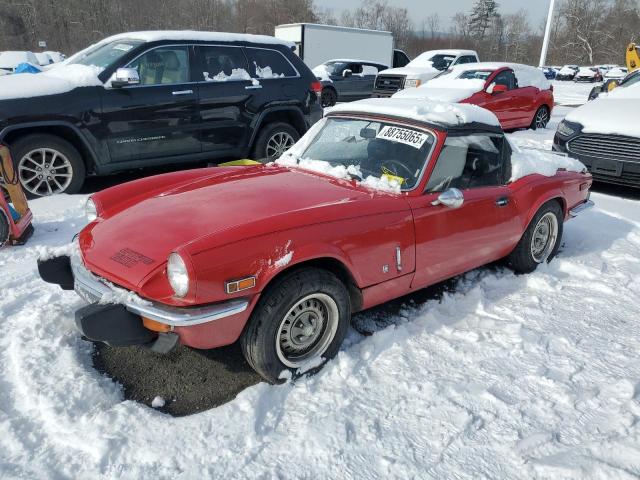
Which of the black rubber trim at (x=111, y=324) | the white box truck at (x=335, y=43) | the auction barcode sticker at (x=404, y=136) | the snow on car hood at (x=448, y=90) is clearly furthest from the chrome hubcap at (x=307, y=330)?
the white box truck at (x=335, y=43)

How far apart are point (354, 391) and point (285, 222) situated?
1020 millimetres

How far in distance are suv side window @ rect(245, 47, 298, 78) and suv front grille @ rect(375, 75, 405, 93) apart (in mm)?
8709

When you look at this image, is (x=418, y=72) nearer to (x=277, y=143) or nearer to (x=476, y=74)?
(x=476, y=74)

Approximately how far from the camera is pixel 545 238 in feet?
15.1

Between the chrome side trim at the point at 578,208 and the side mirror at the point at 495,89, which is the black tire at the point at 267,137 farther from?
the side mirror at the point at 495,89

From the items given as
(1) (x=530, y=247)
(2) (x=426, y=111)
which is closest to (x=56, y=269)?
(2) (x=426, y=111)

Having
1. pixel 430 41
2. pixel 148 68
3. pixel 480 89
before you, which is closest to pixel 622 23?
pixel 430 41

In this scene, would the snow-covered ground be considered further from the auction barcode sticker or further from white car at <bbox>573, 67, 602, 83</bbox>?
white car at <bbox>573, 67, 602, 83</bbox>

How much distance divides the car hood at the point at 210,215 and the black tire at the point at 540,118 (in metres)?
10.6

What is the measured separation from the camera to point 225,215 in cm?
285

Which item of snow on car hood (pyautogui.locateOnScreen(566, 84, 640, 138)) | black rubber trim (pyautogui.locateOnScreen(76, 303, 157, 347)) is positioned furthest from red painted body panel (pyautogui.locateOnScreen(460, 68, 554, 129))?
black rubber trim (pyautogui.locateOnScreen(76, 303, 157, 347))

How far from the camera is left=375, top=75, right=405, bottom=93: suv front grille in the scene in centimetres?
1557

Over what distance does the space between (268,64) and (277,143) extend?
1159mm

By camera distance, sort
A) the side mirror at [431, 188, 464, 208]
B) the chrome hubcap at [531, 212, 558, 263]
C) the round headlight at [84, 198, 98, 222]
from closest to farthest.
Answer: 1. the side mirror at [431, 188, 464, 208]
2. the round headlight at [84, 198, 98, 222]
3. the chrome hubcap at [531, 212, 558, 263]
